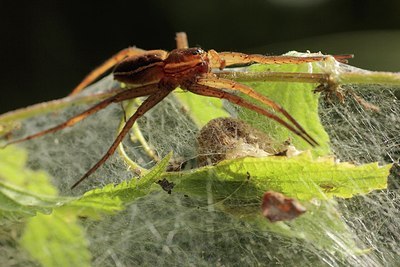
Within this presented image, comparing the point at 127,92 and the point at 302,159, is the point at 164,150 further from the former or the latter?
the point at 302,159

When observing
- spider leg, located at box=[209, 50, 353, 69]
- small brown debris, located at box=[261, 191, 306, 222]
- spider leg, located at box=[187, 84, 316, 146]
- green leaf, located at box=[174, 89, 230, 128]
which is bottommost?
small brown debris, located at box=[261, 191, 306, 222]

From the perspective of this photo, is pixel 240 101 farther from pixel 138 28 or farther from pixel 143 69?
pixel 138 28

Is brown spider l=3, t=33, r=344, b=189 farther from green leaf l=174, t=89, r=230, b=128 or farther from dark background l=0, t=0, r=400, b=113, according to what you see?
dark background l=0, t=0, r=400, b=113

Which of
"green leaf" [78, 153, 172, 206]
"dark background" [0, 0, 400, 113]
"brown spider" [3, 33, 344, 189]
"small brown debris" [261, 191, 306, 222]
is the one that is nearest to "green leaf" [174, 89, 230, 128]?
"brown spider" [3, 33, 344, 189]

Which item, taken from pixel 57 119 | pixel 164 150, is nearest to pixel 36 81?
pixel 57 119

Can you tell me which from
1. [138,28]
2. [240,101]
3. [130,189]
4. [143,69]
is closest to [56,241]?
[130,189]

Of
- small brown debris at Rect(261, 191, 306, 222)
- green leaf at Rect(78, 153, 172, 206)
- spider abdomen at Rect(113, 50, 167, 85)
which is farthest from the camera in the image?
spider abdomen at Rect(113, 50, 167, 85)
